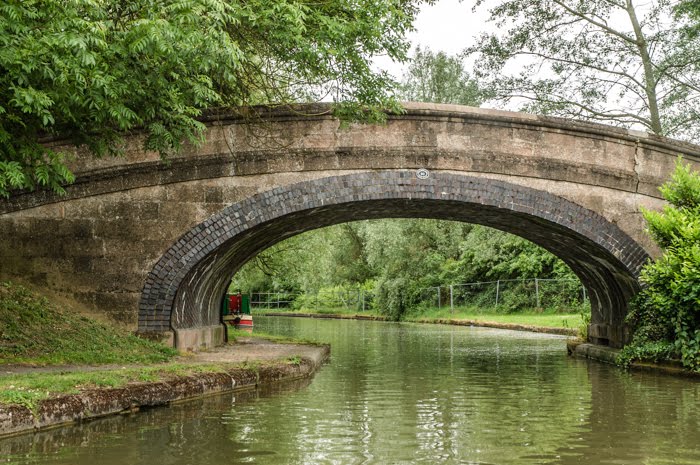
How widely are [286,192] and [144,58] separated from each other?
3661 mm

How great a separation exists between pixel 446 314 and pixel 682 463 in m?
25.4

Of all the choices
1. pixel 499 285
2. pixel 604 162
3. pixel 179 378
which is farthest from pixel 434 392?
pixel 499 285

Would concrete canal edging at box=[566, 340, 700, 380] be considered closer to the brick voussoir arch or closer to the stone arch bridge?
the brick voussoir arch

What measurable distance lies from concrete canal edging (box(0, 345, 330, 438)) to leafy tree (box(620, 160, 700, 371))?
4823 millimetres

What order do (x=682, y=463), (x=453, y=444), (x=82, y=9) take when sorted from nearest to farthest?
(x=682, y=463)
(x=453, y=444)
(x=82, y=9)

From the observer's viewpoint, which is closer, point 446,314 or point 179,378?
point 179,378

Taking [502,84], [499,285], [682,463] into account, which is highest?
[502,84]

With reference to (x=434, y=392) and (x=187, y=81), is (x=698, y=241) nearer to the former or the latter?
(x=434, y=392)

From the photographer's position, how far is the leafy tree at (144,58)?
6.57 m

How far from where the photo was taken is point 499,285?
1155 inches

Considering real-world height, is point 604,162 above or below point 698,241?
above

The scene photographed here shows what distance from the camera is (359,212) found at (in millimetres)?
12992

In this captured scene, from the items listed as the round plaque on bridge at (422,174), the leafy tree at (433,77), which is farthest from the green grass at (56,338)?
the leafy tree at (433,77)

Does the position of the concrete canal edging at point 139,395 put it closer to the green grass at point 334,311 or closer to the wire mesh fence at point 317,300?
the green grass at point 334,311
